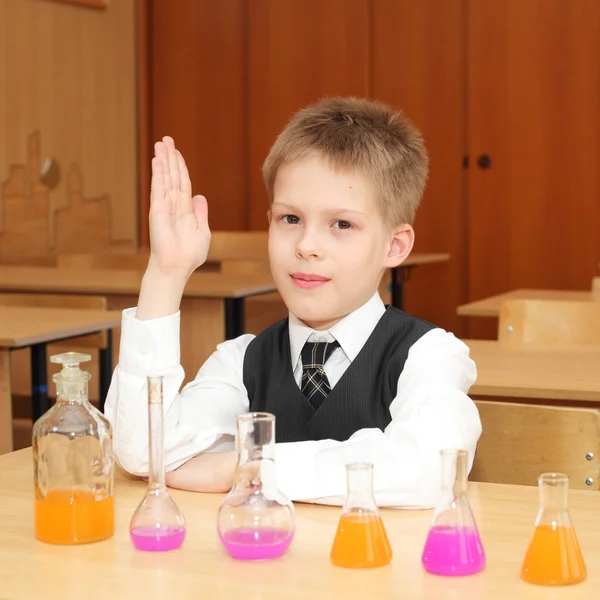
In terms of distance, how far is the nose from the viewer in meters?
1.48

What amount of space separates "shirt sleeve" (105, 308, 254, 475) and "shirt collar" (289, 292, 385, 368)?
170mm

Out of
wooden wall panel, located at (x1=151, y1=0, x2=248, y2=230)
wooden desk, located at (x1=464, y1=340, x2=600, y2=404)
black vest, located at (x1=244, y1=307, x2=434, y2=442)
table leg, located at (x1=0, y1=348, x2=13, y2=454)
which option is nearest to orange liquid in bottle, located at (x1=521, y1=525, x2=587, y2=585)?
black vest, located at (x1=244, y1=307, x2=434, y2=442)

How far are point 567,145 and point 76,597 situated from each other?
5564 mm

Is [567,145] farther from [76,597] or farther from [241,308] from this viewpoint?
[76,597]

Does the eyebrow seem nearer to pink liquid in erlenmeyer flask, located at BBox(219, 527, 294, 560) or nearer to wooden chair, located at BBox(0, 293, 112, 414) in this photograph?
pink liquid in erlenmeyer flask, located at BBox(219, 527, 294, 560)

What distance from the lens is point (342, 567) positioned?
1069mm

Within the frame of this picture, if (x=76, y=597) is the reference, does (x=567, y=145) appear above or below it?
above

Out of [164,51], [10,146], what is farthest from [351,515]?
[164,51]

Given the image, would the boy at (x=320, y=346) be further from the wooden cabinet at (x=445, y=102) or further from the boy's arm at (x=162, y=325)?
the wooden cabinet at (x=445, y=102)

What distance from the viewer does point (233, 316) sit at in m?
4.04

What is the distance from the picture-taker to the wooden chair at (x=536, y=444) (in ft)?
5.38

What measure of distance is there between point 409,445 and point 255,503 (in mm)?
331

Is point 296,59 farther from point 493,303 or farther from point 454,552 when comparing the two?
point 454,552

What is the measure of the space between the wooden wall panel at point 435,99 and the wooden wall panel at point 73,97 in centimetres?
154
